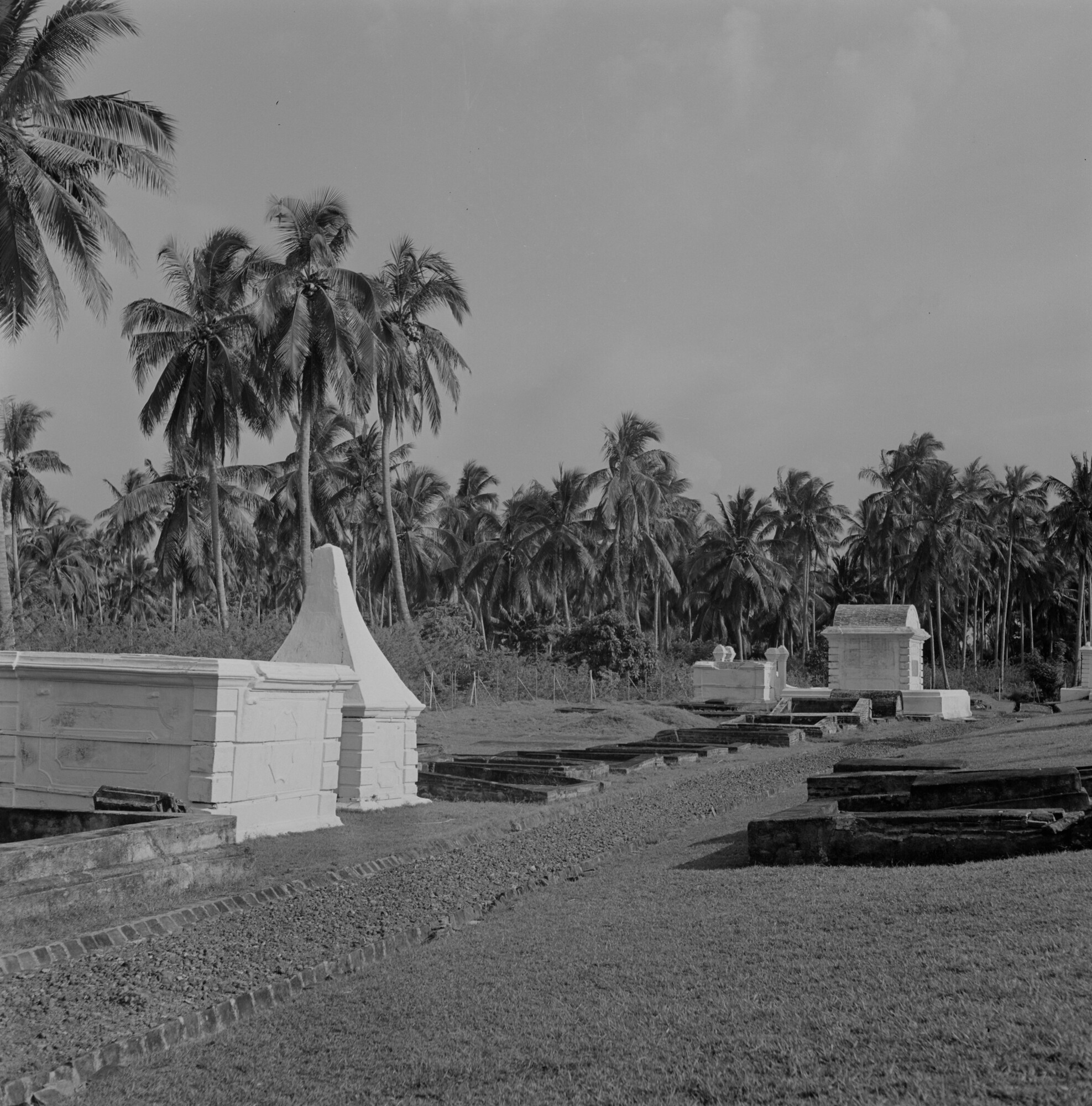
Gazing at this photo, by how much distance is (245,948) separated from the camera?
6344 mm

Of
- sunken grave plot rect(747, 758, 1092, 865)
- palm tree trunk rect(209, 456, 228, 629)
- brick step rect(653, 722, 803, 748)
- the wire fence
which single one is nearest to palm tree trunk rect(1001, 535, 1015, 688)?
the wire fence

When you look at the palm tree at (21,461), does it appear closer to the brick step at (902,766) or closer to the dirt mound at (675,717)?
the dirt mound at (675,717)

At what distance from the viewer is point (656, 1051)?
4008mm

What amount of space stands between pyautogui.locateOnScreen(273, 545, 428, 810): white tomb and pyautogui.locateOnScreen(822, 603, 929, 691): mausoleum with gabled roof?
23.7 m

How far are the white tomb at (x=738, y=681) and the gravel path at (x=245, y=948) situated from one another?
24062mm

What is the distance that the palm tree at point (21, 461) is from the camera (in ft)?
129

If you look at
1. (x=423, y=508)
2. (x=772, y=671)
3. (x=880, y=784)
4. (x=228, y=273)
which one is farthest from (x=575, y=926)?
(x=423, y=508)

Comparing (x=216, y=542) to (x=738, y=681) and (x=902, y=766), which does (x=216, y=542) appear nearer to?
(x=738, y=681)

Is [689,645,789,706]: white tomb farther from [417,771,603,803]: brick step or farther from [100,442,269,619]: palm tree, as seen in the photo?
[417,771,603,803]: brick step

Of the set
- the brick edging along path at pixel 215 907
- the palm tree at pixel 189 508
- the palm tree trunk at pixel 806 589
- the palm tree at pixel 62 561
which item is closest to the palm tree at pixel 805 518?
the palm tree trunk at pixel 806 589

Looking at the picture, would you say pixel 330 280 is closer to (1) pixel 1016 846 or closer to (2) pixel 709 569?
(1) pixel 1016 846

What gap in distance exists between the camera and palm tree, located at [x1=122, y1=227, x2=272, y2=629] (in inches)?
1115

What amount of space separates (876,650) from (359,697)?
85.0 feet

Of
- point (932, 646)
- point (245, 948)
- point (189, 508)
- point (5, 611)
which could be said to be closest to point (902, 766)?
point (245, 948)
